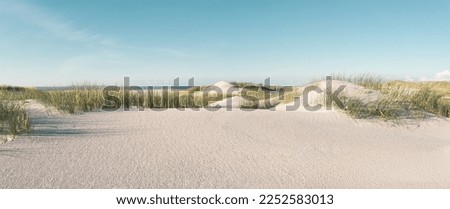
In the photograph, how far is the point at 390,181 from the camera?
339cm

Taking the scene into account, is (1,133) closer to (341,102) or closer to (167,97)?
(167,97)

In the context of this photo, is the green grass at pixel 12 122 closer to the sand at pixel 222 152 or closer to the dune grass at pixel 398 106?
the sand at pixel 222 152

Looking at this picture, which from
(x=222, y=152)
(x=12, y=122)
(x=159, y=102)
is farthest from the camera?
(x=159, y=102)

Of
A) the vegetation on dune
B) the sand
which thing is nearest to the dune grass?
the vegetation on dune

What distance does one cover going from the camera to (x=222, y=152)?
416cm

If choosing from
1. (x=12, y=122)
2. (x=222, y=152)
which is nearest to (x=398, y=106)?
(x=222, y=152)

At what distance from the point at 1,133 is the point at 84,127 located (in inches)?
43.1

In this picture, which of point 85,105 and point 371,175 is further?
point 85,105

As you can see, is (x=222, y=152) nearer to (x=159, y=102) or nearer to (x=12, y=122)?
(x=12, y=122)

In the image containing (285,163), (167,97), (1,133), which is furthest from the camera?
(167,97)

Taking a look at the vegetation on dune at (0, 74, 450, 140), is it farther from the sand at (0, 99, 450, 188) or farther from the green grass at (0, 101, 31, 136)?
the sand at (0, 99, 450, 188)

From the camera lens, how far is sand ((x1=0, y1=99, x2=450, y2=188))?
3.24 m

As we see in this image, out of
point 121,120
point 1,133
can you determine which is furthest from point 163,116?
point 1,133

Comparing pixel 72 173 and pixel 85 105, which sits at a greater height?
pixel 85 105
